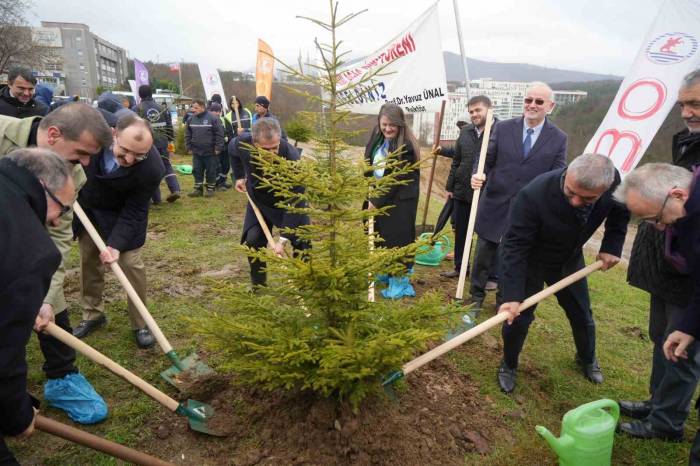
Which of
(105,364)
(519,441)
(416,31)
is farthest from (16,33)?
(519,441)

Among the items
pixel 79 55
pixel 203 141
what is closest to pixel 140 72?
pixel 203 141

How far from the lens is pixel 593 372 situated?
12.1ft

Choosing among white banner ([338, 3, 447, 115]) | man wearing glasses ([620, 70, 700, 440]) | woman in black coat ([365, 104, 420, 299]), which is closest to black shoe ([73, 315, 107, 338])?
woman in black coat ([365, 104, 420, 299])

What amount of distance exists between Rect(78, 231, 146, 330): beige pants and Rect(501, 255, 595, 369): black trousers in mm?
3295

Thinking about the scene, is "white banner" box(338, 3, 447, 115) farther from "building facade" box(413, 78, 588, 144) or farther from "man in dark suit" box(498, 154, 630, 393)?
"building facade" box(413, 78, 588, 144)

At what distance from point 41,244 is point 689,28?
538 centimetres

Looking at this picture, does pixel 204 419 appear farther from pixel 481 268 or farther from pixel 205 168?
pixel 205 168

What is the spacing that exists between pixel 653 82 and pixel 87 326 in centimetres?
605

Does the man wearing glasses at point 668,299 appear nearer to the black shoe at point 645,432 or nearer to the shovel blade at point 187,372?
the black shoe at point 645,432

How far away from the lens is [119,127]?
10.6 feet

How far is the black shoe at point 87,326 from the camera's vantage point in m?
3.84

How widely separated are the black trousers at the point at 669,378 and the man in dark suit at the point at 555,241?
561 millimetres

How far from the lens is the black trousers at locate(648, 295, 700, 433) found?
8.87 ft

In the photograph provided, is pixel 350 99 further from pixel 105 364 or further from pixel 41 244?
pixel 105 364
